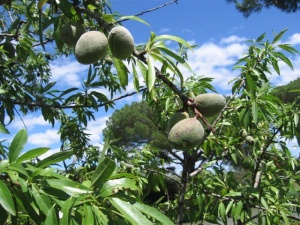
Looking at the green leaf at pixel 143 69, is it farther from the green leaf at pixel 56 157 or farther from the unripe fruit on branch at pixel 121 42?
the green leaf at pixel 56 157

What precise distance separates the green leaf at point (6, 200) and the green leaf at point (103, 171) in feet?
0.58

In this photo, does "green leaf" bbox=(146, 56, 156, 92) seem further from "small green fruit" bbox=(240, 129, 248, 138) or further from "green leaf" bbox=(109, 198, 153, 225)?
"small green fruit" bbox=(240, 129, 248, 138)

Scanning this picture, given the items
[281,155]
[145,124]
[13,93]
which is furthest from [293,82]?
[13,93]

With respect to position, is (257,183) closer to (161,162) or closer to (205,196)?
(205,196)

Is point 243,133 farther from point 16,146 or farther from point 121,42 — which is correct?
point 16,146

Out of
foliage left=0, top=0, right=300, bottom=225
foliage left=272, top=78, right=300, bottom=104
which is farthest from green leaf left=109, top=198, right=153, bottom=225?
foliage left=272, top=78, right=300, bottom=104

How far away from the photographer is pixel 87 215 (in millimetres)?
777

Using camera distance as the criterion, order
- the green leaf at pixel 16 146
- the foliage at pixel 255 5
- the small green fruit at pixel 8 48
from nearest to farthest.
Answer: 1. the green leaf at pixel 16 146
2. the small green fruit at pixel 8 48
3. the foliage at pixel 255 5

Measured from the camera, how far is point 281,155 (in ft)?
9.30

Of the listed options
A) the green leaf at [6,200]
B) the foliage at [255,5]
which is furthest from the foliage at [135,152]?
the foliage at [255,5]

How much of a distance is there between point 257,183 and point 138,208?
1.95m

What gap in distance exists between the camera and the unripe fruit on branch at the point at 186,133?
0.94 metres

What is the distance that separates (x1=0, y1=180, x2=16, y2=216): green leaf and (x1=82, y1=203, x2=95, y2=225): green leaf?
14 centimetres

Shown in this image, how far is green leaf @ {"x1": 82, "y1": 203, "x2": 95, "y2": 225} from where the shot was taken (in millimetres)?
766
